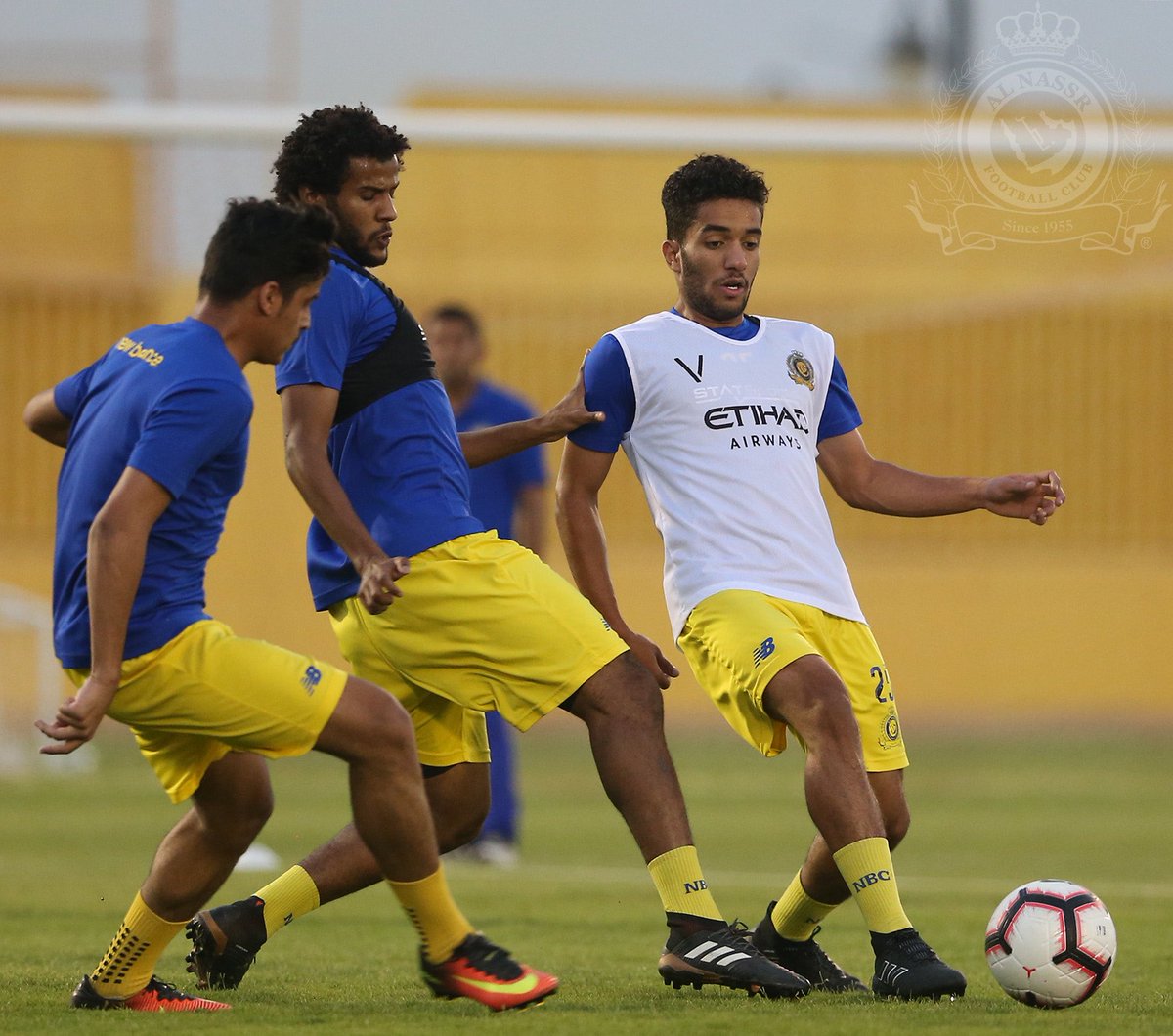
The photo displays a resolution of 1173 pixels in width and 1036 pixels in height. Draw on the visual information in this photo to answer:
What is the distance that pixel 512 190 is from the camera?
2230cm

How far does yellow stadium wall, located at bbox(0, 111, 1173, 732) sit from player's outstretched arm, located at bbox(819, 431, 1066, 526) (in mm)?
13410

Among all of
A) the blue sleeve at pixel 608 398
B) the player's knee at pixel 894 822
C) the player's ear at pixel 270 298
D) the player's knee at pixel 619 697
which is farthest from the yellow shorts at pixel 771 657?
the player's ear at pixel 270 298

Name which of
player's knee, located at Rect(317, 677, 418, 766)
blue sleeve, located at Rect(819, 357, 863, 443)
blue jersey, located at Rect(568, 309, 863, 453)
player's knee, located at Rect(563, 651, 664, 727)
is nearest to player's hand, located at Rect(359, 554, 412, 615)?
player's knee, located at Rect(317, 677, 418, 766)

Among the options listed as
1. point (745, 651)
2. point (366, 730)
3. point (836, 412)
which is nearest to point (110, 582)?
point (366, 730)

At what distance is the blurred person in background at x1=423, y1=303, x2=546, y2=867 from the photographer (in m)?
9.70

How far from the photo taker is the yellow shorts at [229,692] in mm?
4711

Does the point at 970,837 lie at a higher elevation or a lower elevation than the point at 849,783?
lower

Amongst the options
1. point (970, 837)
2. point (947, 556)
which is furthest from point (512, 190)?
point (970, 837)

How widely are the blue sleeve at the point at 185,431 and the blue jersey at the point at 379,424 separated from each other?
2.01 ft

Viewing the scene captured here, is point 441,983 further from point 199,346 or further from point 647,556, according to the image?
point 647,556

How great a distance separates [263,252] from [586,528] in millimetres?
1412

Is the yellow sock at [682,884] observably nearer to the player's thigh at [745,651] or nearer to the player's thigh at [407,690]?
the player's thigh at [745,651]

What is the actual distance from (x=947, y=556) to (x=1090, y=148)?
9.58m

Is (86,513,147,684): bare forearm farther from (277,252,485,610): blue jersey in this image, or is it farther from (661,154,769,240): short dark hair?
(661,154,769,240): short dark hair
